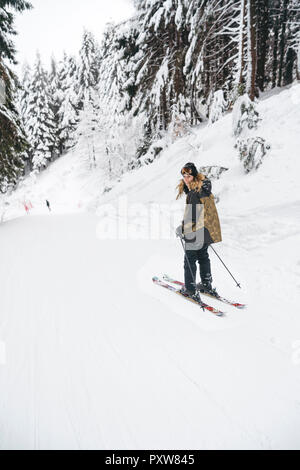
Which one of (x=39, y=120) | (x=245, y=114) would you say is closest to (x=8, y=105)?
(x=245, y=114)

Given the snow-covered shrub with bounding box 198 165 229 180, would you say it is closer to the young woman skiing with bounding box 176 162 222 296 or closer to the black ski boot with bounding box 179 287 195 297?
the young woman skiing with bounding box 176 162 222 296

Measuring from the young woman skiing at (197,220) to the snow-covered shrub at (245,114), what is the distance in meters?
7.01

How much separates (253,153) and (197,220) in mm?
5159

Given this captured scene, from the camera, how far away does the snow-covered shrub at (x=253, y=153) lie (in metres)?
7.12

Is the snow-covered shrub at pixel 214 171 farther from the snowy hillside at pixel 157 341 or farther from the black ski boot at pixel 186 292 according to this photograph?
the black ski boot at pixel 186 292

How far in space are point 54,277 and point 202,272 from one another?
10.9ft

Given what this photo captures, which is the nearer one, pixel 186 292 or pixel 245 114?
Answer: pixel 186 292

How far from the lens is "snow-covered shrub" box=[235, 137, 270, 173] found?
7121 millimetres

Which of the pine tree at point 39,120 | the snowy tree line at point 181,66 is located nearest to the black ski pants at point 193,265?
the snowy tree line at point 181,66

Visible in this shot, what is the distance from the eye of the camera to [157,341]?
290 cm

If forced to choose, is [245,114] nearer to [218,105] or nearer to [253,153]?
[253,153]

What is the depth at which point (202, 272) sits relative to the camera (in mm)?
3807

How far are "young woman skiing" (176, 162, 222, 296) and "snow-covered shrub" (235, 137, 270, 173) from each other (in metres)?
4.74

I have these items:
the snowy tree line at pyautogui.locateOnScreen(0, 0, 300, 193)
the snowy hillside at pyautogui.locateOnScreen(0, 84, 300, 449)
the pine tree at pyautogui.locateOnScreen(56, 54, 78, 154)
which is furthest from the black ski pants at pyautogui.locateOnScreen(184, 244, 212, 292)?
the pine tree at pyautogui.locateOnScreen(56, 54, 78, 154)
